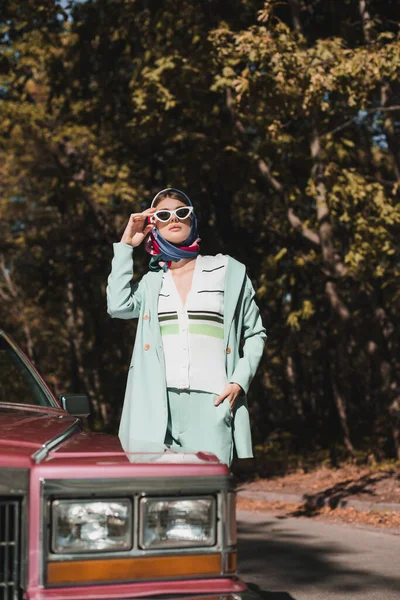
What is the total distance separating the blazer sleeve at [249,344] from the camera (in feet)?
14.2

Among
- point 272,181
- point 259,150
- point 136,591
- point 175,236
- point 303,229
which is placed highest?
point 259,150

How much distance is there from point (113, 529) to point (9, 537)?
11.9 inches

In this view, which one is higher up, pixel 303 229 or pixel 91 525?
pixel 303 229

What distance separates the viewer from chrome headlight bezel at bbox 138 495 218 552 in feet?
9.81

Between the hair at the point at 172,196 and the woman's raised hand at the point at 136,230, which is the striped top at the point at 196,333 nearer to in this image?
the woman's raised hand at the point at 136,230

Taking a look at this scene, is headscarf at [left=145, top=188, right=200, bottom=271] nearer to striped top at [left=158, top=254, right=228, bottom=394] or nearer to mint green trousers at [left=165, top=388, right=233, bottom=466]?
striped top at [left=158, top=254, right=228, bottom=394]

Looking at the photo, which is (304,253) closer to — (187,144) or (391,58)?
(187,144)

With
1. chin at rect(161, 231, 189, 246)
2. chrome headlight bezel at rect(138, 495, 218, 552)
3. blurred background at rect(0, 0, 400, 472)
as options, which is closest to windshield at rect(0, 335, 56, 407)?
chin at rect(161, 231, 189, 246)

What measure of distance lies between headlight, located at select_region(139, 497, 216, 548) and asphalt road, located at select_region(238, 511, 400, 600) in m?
2.55

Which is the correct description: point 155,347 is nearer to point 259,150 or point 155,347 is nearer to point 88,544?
point 88,544

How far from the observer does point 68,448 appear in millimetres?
3352


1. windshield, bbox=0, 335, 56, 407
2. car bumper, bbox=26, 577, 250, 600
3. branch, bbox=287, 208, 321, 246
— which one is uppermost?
branch, bbox=287, 208, 321, 246

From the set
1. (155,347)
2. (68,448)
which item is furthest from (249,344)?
(68,448)

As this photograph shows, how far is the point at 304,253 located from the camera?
15.8 metres
